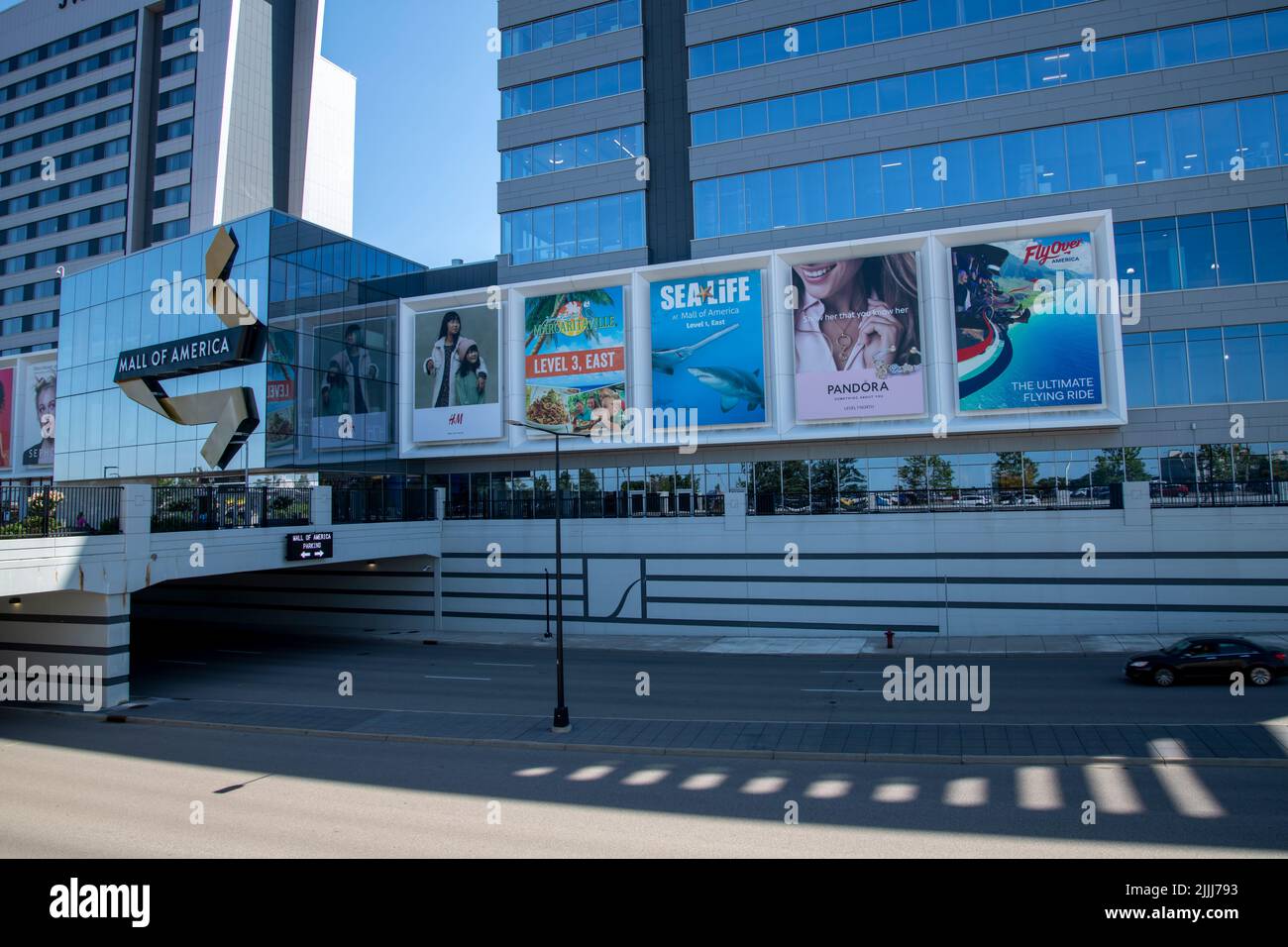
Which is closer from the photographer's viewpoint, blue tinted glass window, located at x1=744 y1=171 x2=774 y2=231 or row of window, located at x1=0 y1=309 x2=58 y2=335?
blue tinted glass window, located at x1=744 y1=171 x2=774 y2=231

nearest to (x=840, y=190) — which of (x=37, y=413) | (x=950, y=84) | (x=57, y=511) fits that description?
(x=950, y=84)

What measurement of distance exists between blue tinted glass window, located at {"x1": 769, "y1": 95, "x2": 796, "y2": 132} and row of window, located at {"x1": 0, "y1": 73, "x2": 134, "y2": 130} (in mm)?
60466

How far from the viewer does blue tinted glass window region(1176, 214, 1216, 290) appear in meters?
31.5

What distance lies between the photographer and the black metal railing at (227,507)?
25328 millimetres

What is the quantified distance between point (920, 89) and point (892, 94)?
1.20 metres

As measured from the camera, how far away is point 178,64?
68.2 m

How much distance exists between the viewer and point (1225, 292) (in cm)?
3111

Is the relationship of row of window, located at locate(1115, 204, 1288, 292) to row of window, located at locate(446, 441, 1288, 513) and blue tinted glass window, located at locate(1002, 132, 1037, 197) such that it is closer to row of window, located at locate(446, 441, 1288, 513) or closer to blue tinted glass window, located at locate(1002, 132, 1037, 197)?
blue tinted glass window, located at locate(1002, 132, 1037, 197)

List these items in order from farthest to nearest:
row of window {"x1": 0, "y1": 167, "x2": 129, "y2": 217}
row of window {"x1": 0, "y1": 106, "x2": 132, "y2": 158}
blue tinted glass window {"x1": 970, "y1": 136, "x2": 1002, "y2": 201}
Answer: row of window {"x1": 0, "y1": 106, "x2": 132, "y2": 158}, row of window {"x1": 0, "y1": 167, "x2": 129, "y2": 217}, blue tinted glass window {"x1": 970, "y1": 136, "x2": 1002, "y2": 201}

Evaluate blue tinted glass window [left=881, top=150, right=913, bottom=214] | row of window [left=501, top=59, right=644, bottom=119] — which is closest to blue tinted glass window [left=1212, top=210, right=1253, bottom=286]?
blue tinted glass window [left=881, top=150, right=913, bottom=214]

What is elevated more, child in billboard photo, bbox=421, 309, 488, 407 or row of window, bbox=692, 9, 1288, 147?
row of window, bbox=692, 9, 1288, 147
